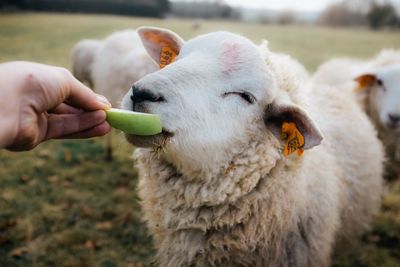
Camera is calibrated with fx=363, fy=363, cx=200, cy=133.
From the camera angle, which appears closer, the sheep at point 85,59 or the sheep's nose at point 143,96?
the sheep's nose at point 143,96

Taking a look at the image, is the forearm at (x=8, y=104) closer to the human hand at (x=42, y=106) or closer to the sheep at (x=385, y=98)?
the human hand at (x=42, y=106)

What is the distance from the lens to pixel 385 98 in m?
3.98

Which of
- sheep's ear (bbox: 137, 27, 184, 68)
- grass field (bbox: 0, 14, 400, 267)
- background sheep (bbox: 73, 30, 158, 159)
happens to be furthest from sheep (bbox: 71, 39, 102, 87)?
sheep's ear (bbox: 137, 27, 184, 68)

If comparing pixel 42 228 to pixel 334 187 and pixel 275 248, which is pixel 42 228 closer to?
pixel 275 248

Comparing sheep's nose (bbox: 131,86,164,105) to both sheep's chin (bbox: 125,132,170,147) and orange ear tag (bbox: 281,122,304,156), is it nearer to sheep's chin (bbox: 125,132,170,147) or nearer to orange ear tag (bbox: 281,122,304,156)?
sheep's chin (bbox: 125,132,170,147)

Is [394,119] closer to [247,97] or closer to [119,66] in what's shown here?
[247,97]

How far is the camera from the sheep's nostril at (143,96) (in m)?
1.71

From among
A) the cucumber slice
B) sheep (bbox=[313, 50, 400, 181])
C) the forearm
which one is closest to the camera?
the forearm

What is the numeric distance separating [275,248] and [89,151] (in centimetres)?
421

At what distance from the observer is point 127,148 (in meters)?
6.01

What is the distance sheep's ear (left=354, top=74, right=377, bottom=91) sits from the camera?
4180mm

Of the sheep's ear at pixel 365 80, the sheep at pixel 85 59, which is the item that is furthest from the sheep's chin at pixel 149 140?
the sheep at pixel 85 59

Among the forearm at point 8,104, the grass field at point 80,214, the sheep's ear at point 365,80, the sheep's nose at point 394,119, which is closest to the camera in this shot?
the forearm at point 8,104

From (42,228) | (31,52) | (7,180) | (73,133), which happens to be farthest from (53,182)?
(31,52)
